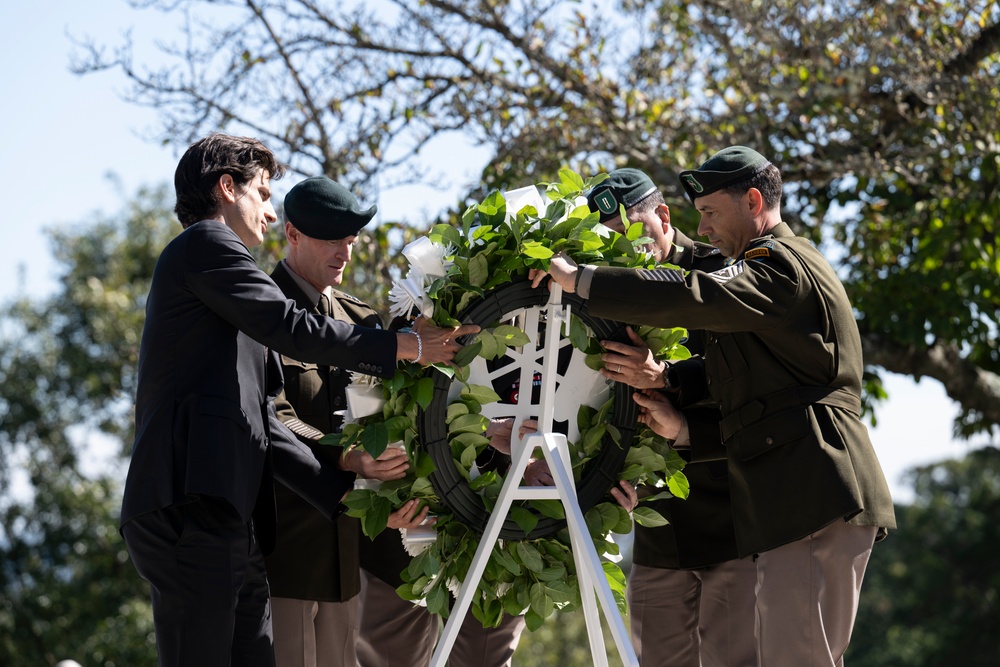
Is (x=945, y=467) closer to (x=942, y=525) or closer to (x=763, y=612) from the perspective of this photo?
(x=942, y=525)

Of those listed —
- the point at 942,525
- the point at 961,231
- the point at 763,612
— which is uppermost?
the point at 961,231

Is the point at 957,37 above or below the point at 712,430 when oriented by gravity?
above

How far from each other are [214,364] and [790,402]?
170cm

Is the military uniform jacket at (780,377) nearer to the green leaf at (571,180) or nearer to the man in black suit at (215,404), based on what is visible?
the green leaf at (571,180)

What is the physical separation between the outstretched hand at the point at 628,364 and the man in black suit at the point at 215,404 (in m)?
0.51

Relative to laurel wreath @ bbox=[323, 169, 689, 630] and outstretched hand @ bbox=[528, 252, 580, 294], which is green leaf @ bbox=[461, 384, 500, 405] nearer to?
laurel wreath @ bbox=[323, 169, 689, 630]

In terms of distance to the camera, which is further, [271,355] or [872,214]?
[872,214]

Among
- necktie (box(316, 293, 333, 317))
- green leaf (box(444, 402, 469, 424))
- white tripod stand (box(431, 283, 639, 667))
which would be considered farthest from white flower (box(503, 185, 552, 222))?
necktie (box(316, 293, 333, 317))

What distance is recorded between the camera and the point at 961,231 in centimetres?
762

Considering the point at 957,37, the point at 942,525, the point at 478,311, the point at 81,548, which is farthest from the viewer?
the point at 942,525

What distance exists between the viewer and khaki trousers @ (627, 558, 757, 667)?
4039mm

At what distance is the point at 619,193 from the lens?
13.6ft

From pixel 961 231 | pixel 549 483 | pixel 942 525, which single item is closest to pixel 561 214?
pixel 549 483

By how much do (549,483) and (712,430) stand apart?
0.63 metres
